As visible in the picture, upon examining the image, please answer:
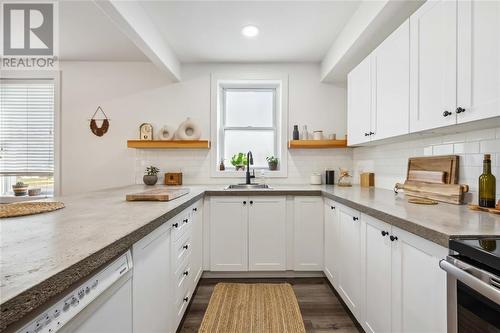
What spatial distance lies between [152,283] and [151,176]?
2132 mm

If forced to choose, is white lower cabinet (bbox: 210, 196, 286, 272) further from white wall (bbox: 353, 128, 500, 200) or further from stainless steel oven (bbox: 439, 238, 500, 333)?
stainless steel oven (bbox: 439, 238, 500, 333)

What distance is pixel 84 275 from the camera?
0.69 metres

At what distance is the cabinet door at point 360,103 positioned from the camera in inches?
94.7

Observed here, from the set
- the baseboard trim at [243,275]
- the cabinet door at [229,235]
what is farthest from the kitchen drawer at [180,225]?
the baseboard trim at [243,275]

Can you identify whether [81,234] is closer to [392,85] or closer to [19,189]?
[392,85]

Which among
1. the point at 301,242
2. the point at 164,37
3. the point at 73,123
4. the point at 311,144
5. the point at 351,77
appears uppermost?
the point at 164,37

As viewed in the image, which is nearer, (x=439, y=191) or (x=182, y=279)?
(x=439, y=191)

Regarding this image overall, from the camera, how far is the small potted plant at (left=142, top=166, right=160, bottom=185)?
3271mm

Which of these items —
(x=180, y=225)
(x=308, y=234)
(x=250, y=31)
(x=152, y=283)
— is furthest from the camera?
(x=308, y=234)

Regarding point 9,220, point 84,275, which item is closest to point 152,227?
point 84,275

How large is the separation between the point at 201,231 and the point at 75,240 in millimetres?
1861

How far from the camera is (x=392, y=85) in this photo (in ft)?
6.57

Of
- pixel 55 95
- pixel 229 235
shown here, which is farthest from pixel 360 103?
pixel 55 95

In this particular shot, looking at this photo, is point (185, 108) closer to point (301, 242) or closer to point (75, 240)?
point (301, 242)
